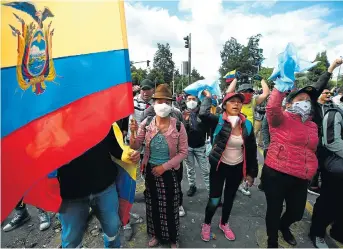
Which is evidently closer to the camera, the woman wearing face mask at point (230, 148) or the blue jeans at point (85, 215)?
the blue jeans at point (85, 215)

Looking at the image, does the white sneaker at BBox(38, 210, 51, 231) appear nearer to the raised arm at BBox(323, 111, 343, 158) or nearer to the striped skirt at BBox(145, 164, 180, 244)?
the striped skirt at BBox(145, 164, 180, 244)

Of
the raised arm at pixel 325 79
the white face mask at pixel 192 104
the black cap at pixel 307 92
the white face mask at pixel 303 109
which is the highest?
the raised arm at pixel 325 79

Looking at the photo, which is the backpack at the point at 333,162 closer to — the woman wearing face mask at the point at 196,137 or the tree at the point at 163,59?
the woman wearing face mask at the point at 196,137

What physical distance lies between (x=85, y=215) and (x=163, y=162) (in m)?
0.92

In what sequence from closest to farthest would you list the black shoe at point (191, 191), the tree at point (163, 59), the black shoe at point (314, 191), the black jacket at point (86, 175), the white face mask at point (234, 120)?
the black jacket at point (86, 175) < the white face mask at point (234, 120) < the black shoe at point (191, 191) < the black shoe at point (314, 191) < the tree at point (163, 59)

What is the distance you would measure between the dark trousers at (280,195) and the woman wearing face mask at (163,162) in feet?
3.26

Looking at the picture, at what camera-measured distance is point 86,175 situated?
1841 mm

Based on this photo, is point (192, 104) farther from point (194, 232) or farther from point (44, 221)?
point (44, 221)

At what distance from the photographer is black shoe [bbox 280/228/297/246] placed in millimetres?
2814

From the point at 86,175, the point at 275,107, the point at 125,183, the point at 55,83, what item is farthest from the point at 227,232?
the point at 55,83

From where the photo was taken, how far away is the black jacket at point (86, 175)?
1812mm

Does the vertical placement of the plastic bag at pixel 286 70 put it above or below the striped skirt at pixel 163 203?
above

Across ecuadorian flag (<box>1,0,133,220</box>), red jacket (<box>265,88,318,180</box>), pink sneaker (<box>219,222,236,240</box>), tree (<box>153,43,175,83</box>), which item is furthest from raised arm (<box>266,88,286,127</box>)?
tree (<box>153,43,175,83</box>)

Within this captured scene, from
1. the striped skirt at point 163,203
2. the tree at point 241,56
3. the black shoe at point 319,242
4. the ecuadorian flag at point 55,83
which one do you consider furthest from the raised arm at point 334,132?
the tree at point 241,56
